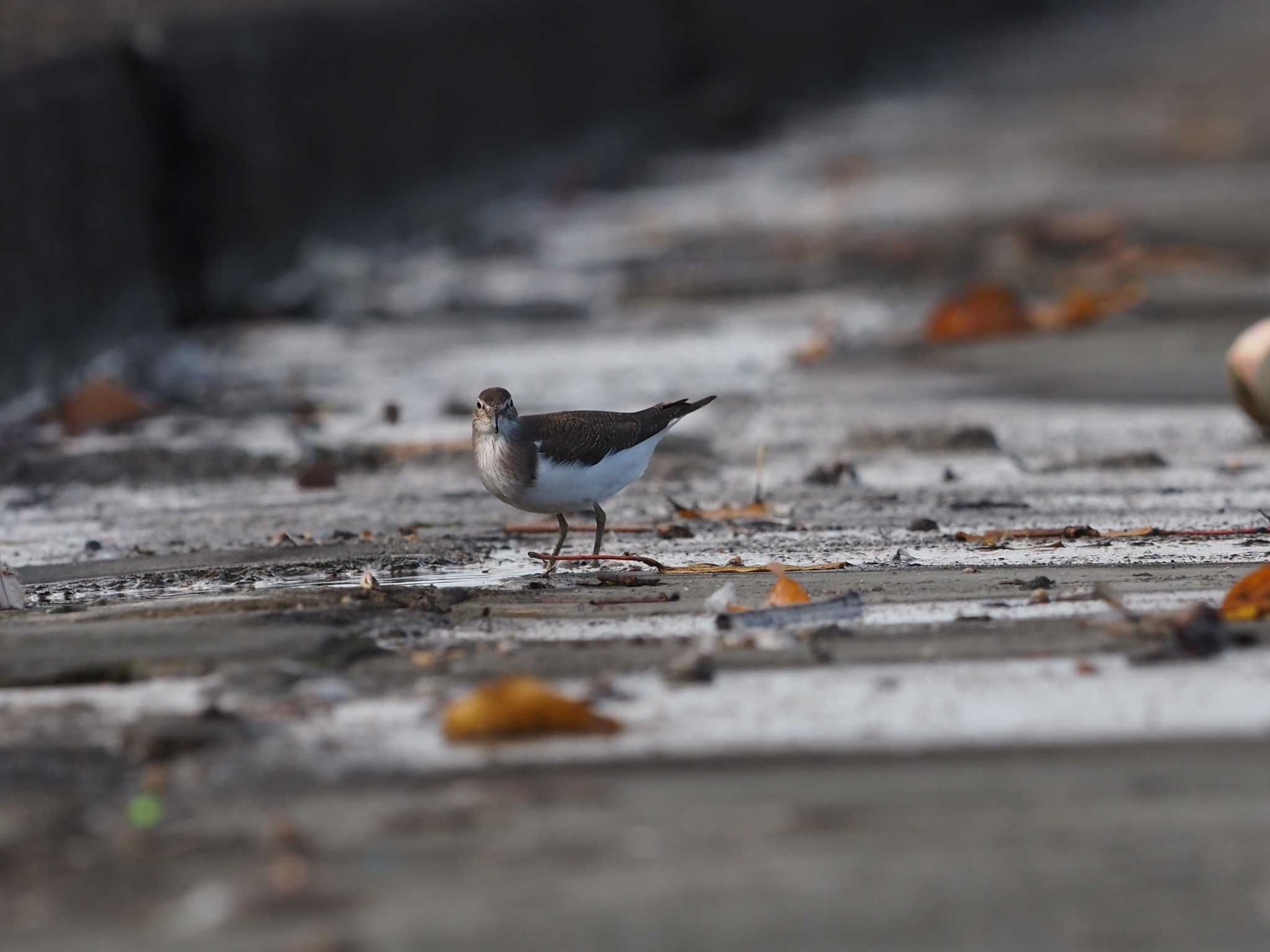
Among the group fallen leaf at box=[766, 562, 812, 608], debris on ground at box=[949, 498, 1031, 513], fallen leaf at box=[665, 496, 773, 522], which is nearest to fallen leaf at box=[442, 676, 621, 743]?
fallen leaf at box=[766, 562, 812, 608]

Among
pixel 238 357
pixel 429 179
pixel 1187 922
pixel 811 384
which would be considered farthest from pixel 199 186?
pixel 1187 922

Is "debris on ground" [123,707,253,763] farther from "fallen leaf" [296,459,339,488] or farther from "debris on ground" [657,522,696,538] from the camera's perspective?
"fallen leaf" [296,459,339,488]

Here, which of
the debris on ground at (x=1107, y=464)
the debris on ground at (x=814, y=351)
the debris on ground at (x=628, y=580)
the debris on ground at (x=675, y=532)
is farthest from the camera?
the debris on ground at (x=814, y=351)

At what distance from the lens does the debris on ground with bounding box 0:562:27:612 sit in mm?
4102

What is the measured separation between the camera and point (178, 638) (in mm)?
3641

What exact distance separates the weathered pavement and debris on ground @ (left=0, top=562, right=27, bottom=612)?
58mm

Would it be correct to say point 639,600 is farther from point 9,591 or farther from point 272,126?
point 272,126

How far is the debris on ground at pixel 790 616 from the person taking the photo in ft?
12.3

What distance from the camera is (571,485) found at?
14.8ft

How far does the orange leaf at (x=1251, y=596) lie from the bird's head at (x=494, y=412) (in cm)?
162

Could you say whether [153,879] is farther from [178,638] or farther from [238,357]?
[238,357]

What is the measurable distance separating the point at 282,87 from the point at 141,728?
8.27 m

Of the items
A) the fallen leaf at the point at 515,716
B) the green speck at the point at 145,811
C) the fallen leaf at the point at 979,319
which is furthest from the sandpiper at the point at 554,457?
the fallen leaf at the point at 979,319

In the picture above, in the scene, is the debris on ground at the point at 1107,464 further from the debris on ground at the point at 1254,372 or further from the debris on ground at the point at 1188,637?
the debris on ground at the point at 1188,637
